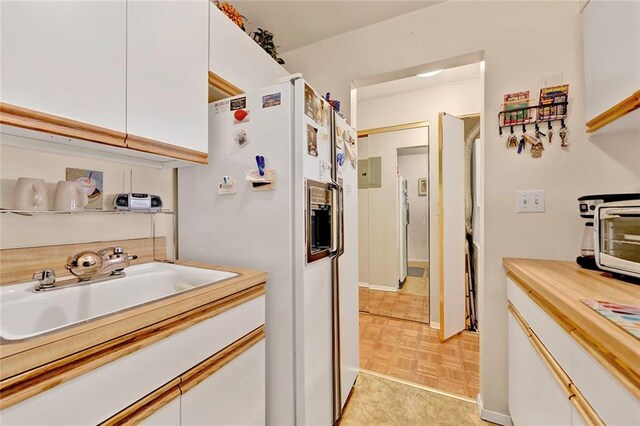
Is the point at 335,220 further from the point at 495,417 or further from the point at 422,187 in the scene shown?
the point at 422,187

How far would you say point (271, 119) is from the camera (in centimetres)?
117

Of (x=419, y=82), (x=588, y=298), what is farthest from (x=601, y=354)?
(x=419, y=82)

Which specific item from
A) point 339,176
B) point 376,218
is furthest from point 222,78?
point 376,218

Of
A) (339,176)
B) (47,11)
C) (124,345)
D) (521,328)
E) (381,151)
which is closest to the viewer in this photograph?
(124,345)

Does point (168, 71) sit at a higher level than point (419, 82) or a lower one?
lower

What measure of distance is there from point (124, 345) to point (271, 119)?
0.95 meters

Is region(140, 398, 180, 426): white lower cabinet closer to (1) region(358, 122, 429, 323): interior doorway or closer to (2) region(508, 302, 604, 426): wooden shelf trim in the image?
(2) region(508, 302, 604, 426): wooden shelf trim

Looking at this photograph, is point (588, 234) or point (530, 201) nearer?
point (588, 234)

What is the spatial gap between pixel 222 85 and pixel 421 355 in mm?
2445

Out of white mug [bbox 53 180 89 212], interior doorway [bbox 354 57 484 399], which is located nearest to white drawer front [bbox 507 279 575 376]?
interior doorway [bbox 354 57 484 399]

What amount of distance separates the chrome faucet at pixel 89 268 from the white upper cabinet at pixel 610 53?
78.4 inches

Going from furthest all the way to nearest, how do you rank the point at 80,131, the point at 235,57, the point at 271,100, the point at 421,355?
the point at 421,355
the point at 235,57
the point at 271,100
the point at 80,131

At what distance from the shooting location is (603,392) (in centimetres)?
58

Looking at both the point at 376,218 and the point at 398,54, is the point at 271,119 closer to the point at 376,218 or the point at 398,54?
the point at 398,54
